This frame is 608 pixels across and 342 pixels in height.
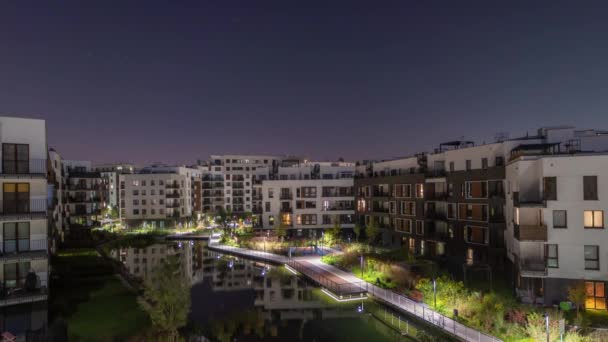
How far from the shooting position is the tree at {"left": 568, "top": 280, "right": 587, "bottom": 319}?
22766 millimetres

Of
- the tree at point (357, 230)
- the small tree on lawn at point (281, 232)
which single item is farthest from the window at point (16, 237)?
the tree at point (357, 230)

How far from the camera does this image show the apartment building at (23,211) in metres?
23.8

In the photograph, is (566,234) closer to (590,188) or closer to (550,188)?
(550,188)

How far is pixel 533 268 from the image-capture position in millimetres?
25438

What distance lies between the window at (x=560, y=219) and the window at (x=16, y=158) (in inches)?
1230

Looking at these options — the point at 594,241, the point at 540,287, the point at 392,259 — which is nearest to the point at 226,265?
the point at 392,259

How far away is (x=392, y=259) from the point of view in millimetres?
38406

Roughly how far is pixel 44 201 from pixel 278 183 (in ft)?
134

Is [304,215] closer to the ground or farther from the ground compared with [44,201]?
closer to the ground

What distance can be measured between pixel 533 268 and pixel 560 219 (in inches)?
131

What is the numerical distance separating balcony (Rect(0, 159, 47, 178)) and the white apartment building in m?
28.8

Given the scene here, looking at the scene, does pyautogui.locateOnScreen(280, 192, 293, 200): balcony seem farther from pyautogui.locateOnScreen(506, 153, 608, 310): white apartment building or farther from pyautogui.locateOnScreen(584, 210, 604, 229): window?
pyautogui.locateOnScreen(584, 210, 604, 229): window

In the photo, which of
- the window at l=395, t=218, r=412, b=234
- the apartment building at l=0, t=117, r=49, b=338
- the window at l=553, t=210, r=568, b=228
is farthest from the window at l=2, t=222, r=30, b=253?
the window at l=395, t=218, r=412, b=234

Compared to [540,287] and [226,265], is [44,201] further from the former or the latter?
[540,287]
